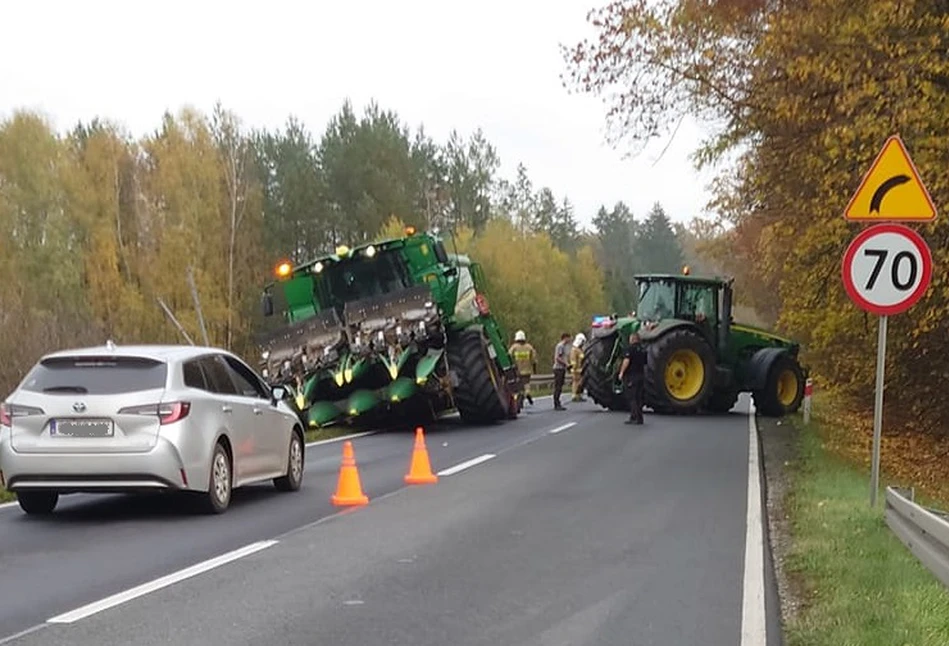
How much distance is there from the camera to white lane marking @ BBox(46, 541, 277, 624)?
23.7 feet

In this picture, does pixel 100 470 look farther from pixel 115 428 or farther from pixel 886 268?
pixel 886 268

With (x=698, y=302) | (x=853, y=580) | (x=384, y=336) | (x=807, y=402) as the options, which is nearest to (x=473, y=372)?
(x=384, y=336)

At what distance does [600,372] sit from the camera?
26984 millimetres

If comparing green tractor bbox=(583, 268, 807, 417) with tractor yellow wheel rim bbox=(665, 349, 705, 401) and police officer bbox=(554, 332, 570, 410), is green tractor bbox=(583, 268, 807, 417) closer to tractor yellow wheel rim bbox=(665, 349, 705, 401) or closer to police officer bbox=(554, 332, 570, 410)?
tractor yellow wheel rim bbox=(665, 349, 705, 401)

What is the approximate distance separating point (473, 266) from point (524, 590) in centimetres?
1515

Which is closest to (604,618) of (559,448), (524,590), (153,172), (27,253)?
(524,590)

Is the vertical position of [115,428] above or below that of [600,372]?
below

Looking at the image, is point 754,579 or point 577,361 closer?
point 754,579

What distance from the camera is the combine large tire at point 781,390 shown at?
85.7 ft

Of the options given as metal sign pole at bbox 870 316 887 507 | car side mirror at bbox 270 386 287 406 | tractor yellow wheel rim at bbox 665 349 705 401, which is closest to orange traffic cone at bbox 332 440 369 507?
car side mirror at bbox 270 386 287 406

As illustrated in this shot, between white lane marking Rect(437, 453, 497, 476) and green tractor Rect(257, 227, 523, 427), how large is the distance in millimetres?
3950

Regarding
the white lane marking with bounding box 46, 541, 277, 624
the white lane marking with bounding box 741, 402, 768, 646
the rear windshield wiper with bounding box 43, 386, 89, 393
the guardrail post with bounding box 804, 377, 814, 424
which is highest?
the rear windshield wiper with bounding box 43, 386, 89, 393

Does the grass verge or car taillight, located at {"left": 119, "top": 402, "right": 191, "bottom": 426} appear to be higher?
car taillight, located at {"left": 119, "top": 402, "right": 191, "bottom": 426}

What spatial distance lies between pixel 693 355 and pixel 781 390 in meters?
3.11
